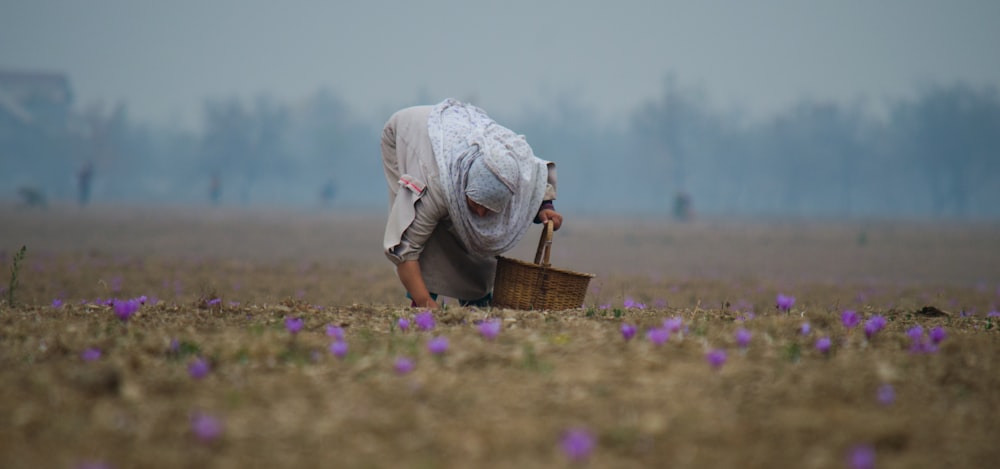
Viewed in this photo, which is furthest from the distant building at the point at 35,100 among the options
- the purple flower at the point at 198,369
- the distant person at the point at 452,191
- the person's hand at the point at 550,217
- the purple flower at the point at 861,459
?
the purple flower at the point at 861,459

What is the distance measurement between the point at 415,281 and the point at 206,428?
10.5 ft

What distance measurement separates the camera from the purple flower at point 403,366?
3457 millimetres

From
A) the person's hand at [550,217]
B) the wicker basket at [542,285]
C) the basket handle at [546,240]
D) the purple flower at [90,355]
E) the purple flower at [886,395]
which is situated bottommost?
the purple flower at [90,355]

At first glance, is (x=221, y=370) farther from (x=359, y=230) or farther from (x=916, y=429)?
(x=359, y=230)

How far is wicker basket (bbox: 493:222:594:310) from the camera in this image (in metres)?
5.87

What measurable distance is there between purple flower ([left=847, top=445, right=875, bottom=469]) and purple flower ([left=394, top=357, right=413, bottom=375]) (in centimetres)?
173

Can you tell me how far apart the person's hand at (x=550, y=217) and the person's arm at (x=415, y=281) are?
3.26 feet

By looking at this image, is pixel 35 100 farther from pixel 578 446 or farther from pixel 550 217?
pixel 578 446

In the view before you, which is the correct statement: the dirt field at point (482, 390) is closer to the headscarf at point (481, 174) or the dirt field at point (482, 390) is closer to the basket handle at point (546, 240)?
the basket handle at point (546, 240)

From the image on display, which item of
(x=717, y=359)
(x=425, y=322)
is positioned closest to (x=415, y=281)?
(x=425, y=322)

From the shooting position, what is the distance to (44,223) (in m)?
30.7

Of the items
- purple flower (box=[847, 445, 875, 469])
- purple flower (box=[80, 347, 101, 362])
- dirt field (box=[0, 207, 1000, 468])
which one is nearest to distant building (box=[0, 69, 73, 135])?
dirt field (box=[0, 207, 1000, 468])

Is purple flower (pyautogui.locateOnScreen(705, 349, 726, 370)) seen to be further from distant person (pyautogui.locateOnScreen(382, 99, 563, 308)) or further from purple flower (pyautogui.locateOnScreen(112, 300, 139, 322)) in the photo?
purple flower (pyautogui.locateOnScreen(112, 300, 139, 322))

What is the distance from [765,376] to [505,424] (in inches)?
49.9
